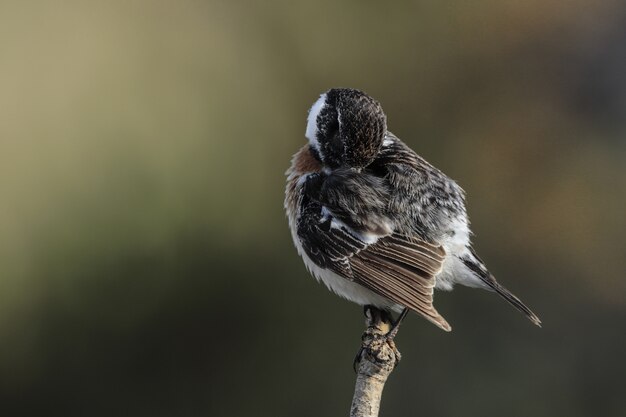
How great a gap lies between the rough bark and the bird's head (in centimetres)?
86

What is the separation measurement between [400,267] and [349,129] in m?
0.69

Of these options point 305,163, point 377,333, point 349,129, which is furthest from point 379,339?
point 305,163

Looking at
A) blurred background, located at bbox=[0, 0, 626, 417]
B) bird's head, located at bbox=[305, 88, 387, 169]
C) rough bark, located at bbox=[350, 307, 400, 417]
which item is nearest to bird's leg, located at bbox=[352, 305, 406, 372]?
rough bark, located at bbox=[350, 307, 400, 417]

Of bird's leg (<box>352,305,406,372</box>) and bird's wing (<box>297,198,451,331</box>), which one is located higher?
bird's wing (<box>297,198,451,331</box>)

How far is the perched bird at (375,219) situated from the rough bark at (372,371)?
0.33m

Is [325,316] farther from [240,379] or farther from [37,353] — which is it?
[37,353]

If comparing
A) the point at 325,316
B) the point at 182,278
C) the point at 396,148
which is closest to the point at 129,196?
the point at 182,278

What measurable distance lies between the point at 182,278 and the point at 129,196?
2.60 ft

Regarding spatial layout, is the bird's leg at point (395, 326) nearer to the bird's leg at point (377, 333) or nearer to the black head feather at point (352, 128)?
the bird's leg at point (377, 333)

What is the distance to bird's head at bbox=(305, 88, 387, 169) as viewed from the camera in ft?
14.2

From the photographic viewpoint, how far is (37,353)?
7.35 m

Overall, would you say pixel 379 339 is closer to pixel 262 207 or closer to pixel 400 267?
pixel 400 267

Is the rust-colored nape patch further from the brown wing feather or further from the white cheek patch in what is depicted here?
the brown wing feather

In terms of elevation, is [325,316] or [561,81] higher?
[561,81]
